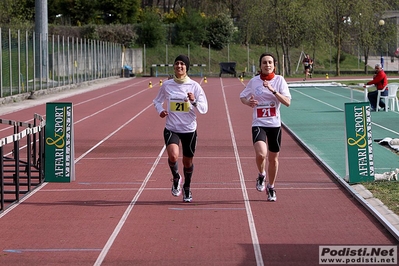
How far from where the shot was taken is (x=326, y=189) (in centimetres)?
1163

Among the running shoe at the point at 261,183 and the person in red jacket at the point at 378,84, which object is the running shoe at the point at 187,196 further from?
the person in red jacket at the point at 378,84

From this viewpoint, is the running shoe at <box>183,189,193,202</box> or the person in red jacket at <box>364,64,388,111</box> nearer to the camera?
the running shoe at <box>183,189,193,202</box>

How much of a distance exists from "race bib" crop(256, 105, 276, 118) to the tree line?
46.3 metres

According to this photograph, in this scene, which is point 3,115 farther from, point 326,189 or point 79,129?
point 326,189

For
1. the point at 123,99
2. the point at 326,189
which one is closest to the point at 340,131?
the point at 326,189

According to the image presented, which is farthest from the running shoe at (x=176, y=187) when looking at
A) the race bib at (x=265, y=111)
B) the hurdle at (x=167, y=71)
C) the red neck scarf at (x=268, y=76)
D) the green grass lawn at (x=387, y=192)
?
the hurdle at (x=167, y=71)

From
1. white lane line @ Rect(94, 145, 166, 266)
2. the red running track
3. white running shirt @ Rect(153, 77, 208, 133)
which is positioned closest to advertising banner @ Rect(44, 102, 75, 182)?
the red running track

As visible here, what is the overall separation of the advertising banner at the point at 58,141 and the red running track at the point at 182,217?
0.27 meters

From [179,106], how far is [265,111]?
1118 millimetres

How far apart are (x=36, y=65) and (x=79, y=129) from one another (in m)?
17.5

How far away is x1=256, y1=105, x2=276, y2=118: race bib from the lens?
10.4 m

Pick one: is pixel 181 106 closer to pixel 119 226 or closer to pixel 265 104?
pixel 265 104

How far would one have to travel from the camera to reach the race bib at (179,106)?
1028 cm

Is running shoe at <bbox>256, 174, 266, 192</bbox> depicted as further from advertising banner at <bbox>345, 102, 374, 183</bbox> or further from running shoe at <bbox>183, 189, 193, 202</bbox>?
advertising banner at <bbox>345, 102, 374, 183</bbox>
